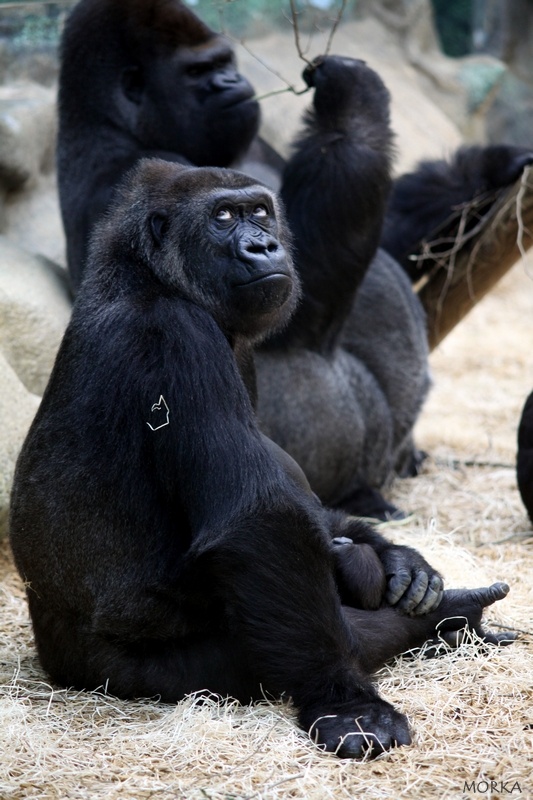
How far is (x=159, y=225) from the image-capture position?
120 inches

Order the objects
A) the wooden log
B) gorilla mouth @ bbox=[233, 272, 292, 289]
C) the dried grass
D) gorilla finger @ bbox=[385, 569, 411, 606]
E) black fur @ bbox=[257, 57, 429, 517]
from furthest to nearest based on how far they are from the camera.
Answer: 1. the wooden log
2. black fur @ bbox=[257, 57, 429, 517]
3. gorilla finger @ bbox=[385, 569, 411, 606]
4. gorilla mouth @ bbox=[233, 272, 292, 289]
5. the dried grass

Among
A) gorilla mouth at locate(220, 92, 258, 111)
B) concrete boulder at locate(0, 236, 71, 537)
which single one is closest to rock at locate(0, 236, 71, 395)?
concrete boulder at locate(0, 236, 71, 537)

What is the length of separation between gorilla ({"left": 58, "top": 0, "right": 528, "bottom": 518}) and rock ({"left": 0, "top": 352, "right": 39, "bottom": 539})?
66 centimetres

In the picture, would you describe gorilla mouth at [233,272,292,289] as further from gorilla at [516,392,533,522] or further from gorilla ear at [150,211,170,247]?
gorilla at [516,392,533,522]

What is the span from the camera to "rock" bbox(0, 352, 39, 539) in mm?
4094

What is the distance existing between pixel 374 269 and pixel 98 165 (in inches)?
58.9

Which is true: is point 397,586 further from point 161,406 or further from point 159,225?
point 159,225

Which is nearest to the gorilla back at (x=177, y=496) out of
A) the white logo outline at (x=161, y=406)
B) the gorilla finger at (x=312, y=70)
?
the white logo outline at (x=161, y=406)

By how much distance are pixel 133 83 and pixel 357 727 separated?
337 centimetres

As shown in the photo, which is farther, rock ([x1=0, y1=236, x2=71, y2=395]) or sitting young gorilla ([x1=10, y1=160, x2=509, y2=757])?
rock ([x1=0, y1=236, x2=71, y2=395])

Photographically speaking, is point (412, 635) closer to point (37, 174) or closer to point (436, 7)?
point (37, 174)

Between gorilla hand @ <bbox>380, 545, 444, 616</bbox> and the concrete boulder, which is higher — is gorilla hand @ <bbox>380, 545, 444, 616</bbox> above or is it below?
above

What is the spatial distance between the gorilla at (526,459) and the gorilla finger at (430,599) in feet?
4.62

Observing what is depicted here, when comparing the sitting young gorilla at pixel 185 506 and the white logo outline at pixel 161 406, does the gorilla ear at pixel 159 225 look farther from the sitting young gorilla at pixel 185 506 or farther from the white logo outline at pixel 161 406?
the white logo outline at pixel 161 406
